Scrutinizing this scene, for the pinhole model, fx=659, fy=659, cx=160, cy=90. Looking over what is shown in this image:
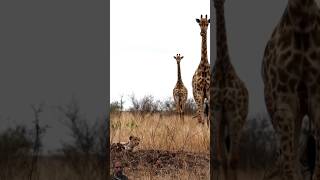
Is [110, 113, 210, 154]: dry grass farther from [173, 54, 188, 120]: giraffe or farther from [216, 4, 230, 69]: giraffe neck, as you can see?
[216, 4, 230, 69]: giraffe neck

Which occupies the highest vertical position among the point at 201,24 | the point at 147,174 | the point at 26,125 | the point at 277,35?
the point at 201,24

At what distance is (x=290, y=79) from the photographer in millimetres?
3375

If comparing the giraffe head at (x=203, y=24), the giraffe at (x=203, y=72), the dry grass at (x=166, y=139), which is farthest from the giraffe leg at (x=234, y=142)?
the giraffe head at (x=203, y=24)

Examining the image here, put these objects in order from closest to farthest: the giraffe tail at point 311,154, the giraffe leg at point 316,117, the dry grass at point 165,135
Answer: the giraffe leg at point 316,117, the giraffe tail at point 311,154, the dry grass at point 165,135

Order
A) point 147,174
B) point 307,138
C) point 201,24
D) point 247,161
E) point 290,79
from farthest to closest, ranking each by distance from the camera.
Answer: point 201,24 < point 147,174 < point 247,161 < point 307,138 < point 290,79

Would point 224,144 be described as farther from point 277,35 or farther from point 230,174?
point 277,35

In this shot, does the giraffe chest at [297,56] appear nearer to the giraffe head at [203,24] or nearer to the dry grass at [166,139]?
the dry grass at [166,139]

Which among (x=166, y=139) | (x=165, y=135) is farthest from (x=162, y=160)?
(x=165, y=135)

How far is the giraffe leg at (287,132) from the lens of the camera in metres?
3.32

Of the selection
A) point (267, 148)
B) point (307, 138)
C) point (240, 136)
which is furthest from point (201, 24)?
point (307, 138)

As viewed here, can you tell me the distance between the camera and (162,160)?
805 centimetres

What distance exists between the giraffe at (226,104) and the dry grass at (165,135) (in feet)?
11.3

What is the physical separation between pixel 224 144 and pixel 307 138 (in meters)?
1.09

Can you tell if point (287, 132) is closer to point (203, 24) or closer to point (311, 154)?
point (311, 154)
